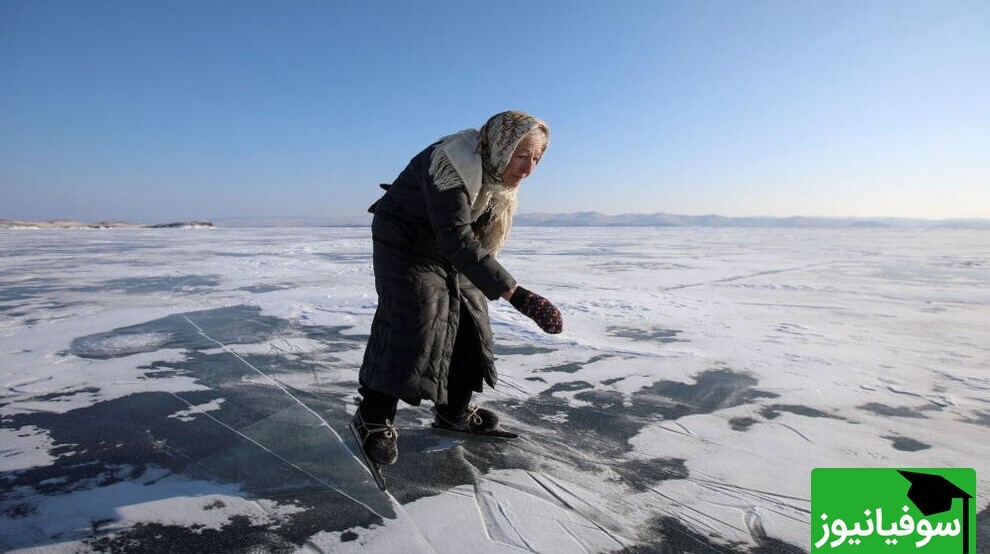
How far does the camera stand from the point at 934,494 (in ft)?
4.85

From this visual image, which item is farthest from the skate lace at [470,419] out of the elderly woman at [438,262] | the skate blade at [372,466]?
the skate blade at [372,466]

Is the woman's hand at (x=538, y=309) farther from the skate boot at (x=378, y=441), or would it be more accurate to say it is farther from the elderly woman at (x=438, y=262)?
the skate boot at (x=378, y=441)

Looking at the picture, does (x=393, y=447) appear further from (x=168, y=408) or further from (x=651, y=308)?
(x=651, y=308)

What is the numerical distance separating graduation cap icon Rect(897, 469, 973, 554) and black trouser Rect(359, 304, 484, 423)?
1332 millimetres

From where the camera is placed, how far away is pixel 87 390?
2.40 metres

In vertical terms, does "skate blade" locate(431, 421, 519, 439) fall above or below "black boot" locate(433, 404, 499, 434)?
below

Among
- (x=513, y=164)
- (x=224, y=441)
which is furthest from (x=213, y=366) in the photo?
(x=513, y=164)

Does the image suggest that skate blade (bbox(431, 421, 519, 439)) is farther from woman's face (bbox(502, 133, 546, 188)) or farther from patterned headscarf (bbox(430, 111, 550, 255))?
woman's face (bbox(502, 133, 546, 188))

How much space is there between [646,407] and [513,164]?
133 centimetres

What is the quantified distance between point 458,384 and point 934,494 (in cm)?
147

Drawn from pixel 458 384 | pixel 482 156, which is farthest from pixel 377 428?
pixel 482 156

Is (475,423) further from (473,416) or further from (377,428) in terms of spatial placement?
(377,428)

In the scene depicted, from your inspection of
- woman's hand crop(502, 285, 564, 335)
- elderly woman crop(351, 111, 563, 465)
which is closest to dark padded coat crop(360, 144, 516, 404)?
elderly woman crop(351, 111, 563, 465)

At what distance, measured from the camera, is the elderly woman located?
149cm
